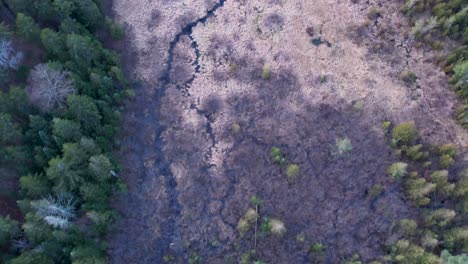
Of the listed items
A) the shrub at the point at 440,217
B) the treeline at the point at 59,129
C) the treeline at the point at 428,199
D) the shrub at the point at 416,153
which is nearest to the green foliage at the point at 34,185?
the treeline at the point at 59,129

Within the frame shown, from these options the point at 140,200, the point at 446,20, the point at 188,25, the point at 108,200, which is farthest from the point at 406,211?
the point at 188,25

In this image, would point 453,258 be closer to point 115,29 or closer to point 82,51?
point 82,51

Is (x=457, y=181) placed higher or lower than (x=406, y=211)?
higher

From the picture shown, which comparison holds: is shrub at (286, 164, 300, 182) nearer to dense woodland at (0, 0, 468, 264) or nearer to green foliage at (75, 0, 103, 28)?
dense woodland at (0, 0, 468, 264)

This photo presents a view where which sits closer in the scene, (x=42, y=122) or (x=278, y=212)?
(x=42, y=122)

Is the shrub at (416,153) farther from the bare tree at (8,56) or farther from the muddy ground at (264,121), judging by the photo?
the bare tree at (8,56)

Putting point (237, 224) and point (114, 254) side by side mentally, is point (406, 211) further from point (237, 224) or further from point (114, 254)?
point (114, 254)
